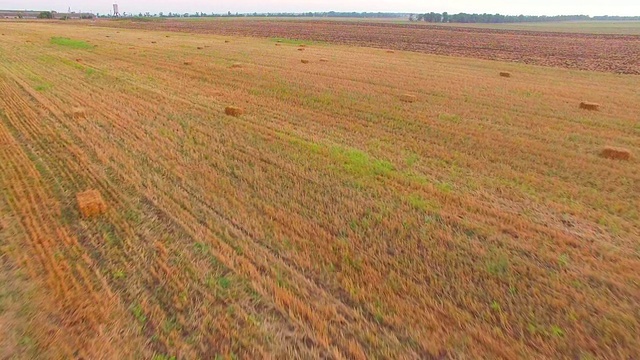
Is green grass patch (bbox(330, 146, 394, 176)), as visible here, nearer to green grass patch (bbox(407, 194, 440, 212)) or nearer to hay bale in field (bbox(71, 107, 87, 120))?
green grass patch (bbox(407, 194, 440, 212))

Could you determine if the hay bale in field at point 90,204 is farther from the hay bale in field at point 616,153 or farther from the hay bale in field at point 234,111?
the hay bale in field at point 616,153

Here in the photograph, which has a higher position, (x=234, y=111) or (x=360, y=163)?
(x=234, y=111)

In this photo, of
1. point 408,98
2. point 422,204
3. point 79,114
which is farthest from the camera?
point 408,98

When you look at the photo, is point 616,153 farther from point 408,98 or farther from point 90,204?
point 90,204

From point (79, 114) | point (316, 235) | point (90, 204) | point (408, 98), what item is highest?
point (408, 98)

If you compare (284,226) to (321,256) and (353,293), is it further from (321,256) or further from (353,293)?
(353,293)

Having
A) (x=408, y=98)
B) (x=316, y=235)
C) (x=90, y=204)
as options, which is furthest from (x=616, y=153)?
(x=90, y=204)

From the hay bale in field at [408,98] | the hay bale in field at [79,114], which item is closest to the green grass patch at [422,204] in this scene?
the hay bale in field at [408,98]

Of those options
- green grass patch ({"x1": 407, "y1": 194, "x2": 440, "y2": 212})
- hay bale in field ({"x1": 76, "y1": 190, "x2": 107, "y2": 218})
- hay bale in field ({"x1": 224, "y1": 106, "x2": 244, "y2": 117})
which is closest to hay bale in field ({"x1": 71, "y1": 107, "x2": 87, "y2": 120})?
hay bale in field ({"x1": 224, "y1": 106, "x2": 244, "y2": 117})
